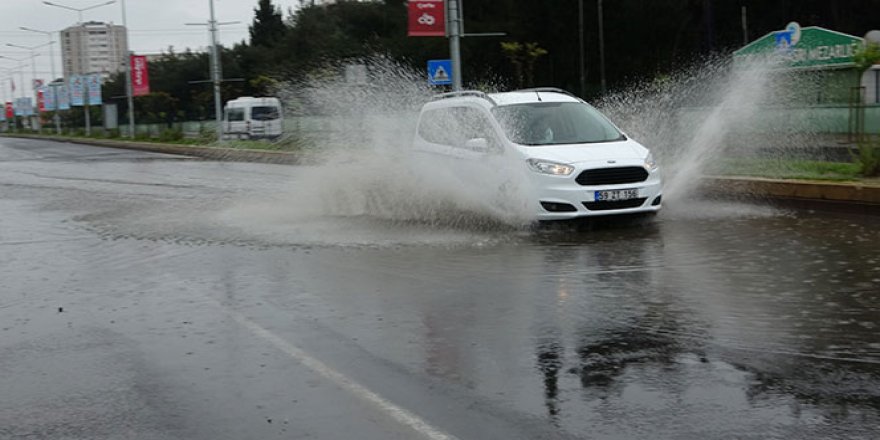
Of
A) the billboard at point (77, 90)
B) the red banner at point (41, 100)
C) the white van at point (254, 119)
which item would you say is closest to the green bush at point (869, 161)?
the white van at point (254, 119)

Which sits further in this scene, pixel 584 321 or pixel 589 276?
pixel 589 276

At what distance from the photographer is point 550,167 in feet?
40.9

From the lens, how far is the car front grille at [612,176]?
1238 cm

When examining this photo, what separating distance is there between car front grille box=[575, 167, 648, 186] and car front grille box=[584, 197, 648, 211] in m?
0.23

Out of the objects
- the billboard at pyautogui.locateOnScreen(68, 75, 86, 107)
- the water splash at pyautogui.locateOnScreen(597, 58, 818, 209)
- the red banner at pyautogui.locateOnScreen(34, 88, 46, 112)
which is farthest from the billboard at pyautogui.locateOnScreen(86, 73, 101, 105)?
the water splash at pyautogui.locateOnScreen(597, 58, 818, 209)

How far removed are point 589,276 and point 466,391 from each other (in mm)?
3925

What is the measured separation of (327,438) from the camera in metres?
4.89

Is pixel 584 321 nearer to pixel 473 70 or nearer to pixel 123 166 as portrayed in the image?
pixel 123 166

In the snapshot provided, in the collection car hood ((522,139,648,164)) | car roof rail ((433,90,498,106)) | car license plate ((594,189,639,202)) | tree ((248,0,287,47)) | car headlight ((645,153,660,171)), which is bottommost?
car license plate ((594,189,639,202))

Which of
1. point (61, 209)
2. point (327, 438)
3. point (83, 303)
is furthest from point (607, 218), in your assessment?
point (61, 209)

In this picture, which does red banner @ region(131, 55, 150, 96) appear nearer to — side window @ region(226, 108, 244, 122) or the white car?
side window @ region(226, 108, 244, 122)

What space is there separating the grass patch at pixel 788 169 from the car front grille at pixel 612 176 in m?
4.38

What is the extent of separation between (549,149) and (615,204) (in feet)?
3.46

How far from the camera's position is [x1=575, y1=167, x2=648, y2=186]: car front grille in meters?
12.4
